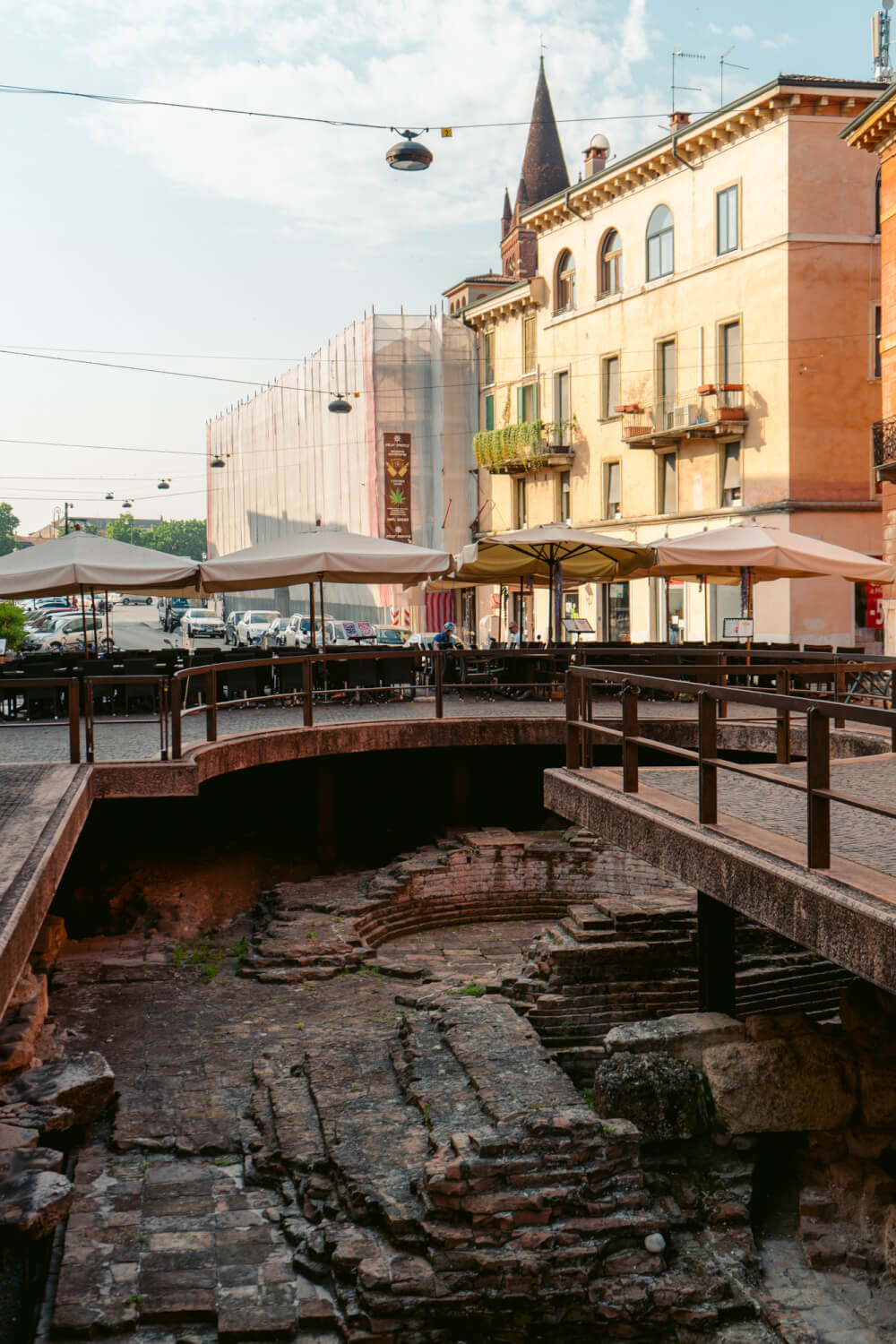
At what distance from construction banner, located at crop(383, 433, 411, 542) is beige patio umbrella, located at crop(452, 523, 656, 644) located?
25678 millimetres

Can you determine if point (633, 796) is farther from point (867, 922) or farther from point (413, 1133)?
point (867, 922)

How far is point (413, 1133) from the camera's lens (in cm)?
812

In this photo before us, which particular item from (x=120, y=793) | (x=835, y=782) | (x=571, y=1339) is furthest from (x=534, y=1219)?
(x=120, y=793)

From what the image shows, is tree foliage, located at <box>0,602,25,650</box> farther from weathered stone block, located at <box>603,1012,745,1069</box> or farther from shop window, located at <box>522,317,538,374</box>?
weathered stone block, located at <box>603,1012,745,1069</box>

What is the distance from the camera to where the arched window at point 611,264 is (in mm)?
37656

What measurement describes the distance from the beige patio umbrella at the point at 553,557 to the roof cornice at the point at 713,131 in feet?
51.0

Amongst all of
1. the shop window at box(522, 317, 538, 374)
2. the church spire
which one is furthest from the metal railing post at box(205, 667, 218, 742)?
the church spire

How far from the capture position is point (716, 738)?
8.07 metres

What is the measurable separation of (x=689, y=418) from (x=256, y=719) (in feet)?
68.5

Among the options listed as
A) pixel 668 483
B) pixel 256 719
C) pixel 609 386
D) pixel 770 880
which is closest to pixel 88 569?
pixel 256 719

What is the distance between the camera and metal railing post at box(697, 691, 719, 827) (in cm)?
780

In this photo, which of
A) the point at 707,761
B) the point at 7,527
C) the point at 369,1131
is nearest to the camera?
the point at 707,761

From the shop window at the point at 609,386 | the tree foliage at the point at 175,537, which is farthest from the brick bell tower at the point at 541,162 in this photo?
the tree foliage at the point at 175,537

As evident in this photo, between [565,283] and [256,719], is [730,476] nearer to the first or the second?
[565,283]
